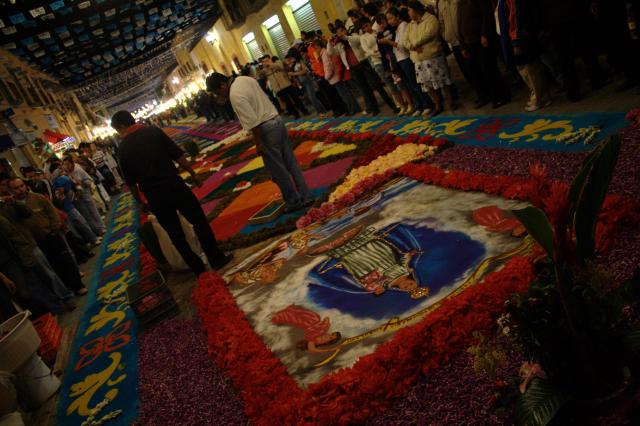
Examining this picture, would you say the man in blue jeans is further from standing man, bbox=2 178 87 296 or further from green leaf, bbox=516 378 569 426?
green leaf, bbox=516 378 569 426

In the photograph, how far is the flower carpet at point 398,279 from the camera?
1978mm

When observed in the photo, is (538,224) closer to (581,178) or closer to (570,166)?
(581,178)

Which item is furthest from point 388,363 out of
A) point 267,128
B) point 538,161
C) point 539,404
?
point 267,128

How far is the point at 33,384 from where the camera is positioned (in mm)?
3420

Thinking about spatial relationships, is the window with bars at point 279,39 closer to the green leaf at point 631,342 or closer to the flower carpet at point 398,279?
the flower carpet at point 398,279

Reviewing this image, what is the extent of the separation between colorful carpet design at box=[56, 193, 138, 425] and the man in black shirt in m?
1.08

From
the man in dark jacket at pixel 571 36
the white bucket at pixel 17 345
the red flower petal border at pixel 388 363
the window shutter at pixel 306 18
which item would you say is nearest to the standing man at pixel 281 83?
the window shutter at pixel 306 18

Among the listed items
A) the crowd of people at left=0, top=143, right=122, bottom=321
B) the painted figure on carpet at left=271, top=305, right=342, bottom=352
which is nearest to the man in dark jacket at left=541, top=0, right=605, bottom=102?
the painted figure on carpet at left=271, top=305, right=342, bottom=352

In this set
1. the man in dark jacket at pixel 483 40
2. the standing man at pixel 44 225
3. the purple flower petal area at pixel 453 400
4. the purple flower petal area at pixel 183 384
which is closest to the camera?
the purple flower petal area at pixel 453 400

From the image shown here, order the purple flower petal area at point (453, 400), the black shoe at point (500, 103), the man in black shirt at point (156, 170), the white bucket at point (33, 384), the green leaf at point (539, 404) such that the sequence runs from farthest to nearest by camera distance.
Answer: the black shoe at point (500, 103), the man in black shirt at point (156, 170), the white bucket at point (33, 384), the purple flower petal area at point (453, 400), the green leaf at point (539, 404)

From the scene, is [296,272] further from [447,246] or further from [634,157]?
[634,157]

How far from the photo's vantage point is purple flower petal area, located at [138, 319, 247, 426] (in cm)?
250

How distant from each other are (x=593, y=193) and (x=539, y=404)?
72 centimetres

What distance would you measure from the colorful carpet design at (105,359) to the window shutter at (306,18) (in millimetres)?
11729
